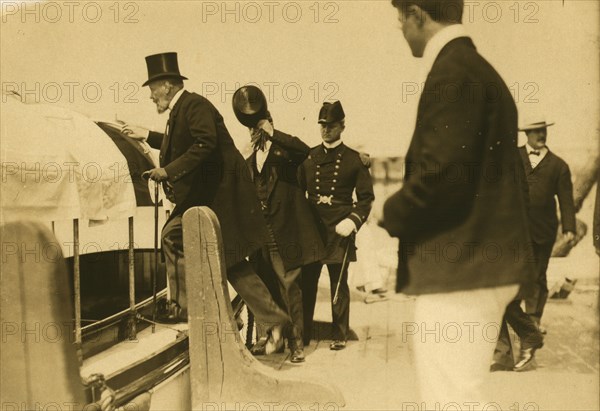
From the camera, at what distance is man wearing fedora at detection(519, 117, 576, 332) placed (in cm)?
276

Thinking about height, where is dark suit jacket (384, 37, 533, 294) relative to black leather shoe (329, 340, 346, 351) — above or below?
above

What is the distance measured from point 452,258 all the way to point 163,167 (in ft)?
3.95

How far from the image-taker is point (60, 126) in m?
2.76

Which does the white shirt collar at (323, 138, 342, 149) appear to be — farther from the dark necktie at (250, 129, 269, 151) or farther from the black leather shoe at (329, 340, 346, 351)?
the black leather shoe at (329, 340, 346, 351)

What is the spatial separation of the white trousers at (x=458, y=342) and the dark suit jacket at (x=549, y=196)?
571 millimetres

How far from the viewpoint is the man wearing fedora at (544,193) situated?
2.76 metres

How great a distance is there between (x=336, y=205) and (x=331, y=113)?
370mm

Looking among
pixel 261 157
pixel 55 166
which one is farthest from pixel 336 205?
pixel 55 166

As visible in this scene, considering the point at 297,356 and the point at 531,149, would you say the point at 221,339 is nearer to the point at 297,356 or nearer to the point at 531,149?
the point at 297,356

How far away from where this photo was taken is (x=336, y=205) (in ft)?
9.23

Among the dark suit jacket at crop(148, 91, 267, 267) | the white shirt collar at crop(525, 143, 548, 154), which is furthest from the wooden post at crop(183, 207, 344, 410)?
the white shirt collar at crop(525, 143, 548, 154)

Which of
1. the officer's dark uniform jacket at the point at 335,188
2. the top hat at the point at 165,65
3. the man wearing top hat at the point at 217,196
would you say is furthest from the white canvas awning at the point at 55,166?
the officer's dark uniform jacket at the point at 335,188

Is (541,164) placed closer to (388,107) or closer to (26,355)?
(388,107)

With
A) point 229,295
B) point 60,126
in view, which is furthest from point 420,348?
point 60,126
